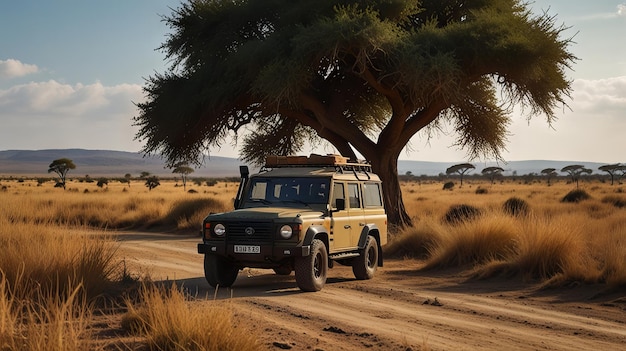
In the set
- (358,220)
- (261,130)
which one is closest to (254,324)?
(358,220)

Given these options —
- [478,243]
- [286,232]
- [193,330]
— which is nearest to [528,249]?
[478,243]

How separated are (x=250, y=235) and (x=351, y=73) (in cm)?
1572

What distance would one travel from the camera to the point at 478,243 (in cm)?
1756

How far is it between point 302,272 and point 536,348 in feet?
16.4

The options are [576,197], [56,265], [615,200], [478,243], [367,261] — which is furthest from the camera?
[576,197]

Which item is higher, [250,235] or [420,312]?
[250,235]

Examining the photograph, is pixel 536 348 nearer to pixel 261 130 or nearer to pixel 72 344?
pixel 72 344

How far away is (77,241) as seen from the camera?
12.2 meters

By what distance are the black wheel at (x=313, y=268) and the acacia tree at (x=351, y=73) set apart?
10566 millimetres

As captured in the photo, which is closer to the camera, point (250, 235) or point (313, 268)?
point (250, 235)

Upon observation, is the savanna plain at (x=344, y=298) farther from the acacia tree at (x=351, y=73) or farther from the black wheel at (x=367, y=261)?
the acacia tree at (x=351, y=73)

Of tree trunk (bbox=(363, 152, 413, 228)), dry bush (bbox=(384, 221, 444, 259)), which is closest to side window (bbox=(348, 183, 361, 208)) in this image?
dry bush (bbox=(384, 221, 444, 259))

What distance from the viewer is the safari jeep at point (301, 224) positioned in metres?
13.0

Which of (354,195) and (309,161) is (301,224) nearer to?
(309,161)
